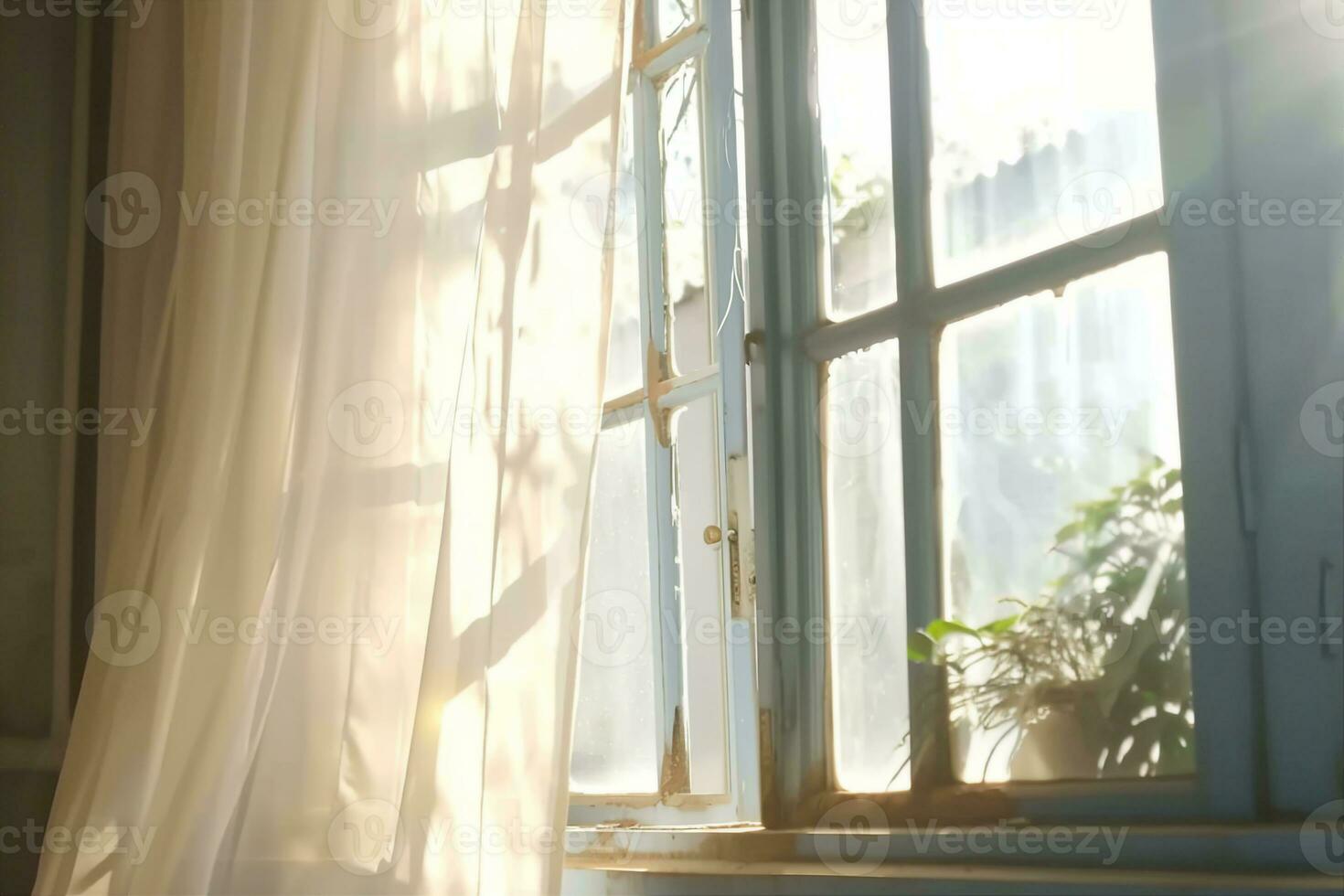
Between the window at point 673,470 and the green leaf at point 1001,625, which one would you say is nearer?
the green leaf at point 1001,625

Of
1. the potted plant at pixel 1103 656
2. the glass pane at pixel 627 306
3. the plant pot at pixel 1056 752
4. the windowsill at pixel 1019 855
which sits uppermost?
the glass pane at pixel 627 306

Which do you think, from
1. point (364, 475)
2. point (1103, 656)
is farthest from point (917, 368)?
point (364, 475)

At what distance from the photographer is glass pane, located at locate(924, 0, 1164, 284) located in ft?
3.67

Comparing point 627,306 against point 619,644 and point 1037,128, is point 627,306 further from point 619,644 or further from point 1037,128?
point 1037,128

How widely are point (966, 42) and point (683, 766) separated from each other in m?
0.85

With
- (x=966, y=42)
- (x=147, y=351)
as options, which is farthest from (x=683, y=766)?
(x=147, y=351)

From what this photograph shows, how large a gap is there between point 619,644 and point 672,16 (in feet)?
2.63

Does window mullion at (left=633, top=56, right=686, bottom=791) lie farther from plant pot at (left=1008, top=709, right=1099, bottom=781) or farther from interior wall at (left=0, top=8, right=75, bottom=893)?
interior wall at (left=0, top=8, right=75, bottom=893)

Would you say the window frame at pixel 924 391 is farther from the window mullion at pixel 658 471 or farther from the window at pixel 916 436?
the window mullion at pixel 658 471

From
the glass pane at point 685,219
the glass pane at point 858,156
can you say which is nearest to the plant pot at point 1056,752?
the glass pane at point 858,156

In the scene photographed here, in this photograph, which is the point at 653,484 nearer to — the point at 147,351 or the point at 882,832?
the point at 882,832

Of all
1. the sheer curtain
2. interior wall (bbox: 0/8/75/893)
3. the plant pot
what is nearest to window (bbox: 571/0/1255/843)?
the plant pot

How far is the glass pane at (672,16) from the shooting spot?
1.62 metres

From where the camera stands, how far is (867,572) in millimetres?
1312
